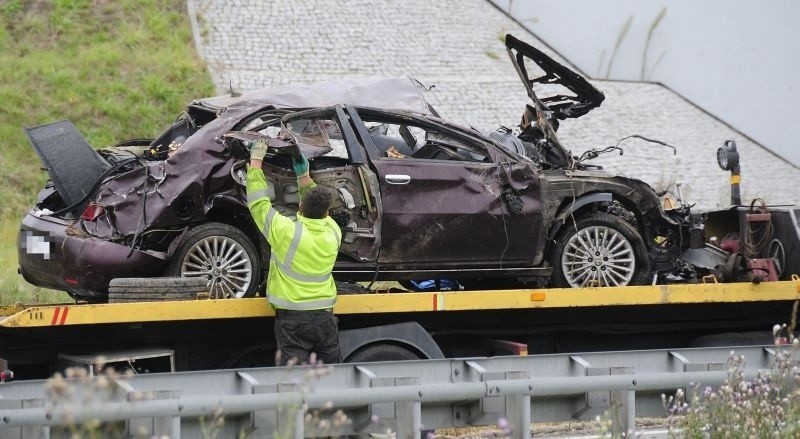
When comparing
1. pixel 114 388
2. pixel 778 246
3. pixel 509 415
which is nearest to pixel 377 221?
pixel 509 415

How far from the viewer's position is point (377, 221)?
8.48 metres

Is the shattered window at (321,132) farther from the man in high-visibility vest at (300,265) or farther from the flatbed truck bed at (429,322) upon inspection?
the flatbed truck bed at (429,322)

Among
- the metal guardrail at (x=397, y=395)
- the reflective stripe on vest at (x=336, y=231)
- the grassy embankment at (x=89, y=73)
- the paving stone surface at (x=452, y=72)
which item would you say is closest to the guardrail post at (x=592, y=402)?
the metal guardrail at (x=397, y=395)

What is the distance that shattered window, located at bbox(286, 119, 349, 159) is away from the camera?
8.61 metres

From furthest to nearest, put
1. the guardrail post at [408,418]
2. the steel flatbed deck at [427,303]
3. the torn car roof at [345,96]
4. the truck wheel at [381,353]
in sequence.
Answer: the torn car roof at [345,96], the truck wheel at [381,353], the steel flatbed deck at [427,303], the guardrail post at [408,418]

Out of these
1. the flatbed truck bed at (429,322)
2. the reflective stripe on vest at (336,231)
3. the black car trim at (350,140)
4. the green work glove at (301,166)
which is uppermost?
the black car trim at (350,140)

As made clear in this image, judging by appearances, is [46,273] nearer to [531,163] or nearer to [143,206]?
[143,206]

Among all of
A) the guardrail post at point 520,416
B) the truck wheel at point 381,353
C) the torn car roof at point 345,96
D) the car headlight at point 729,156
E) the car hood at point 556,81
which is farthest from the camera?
the car headlight at point 729,156

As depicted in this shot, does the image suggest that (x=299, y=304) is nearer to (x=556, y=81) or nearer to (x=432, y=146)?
(x=432, y=146)

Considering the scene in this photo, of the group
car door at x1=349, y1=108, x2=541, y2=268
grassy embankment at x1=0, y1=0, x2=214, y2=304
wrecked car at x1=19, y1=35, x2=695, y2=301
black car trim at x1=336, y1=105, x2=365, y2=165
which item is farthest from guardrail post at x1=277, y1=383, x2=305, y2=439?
grassy embankment at x1=0, y1=0, x2=214, y2=304

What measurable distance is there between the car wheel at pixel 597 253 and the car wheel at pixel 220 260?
8.08ft

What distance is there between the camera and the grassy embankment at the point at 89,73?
66.8 ft

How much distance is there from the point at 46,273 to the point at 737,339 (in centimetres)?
570

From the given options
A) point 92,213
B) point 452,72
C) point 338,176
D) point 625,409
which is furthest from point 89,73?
point 625,409
